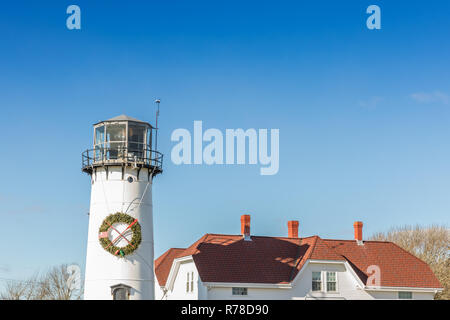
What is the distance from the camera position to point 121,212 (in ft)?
117

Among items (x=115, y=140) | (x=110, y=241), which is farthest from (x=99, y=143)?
(x=110, y=241)

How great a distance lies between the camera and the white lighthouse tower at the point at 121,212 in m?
35.3

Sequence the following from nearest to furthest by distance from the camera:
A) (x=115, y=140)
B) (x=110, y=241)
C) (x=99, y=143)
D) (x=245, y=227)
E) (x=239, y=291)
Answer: (x=110, y=241) → (x=115, y=140) → (x=99, y=143) → (x=239, y=291) → (x=245, y=227)

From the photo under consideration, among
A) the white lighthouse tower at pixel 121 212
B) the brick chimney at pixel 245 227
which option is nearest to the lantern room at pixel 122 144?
the white lighthouse tower at pixel 121 212

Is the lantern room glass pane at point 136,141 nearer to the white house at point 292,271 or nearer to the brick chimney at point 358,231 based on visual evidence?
the white house at point 292,271

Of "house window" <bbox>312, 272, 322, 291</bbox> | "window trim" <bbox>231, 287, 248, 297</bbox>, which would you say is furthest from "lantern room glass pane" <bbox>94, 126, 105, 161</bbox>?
"house window" <bbox>312, 272, 322, 291</bbox>

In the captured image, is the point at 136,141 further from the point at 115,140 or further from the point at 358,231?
the point at 358,231

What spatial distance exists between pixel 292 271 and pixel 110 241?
13.0m

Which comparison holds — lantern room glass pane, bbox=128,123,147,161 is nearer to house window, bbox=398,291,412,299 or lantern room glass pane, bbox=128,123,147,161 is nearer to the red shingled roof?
the red shingled roof

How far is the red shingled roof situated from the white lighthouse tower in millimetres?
5659

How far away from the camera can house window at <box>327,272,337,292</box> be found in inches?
1640
